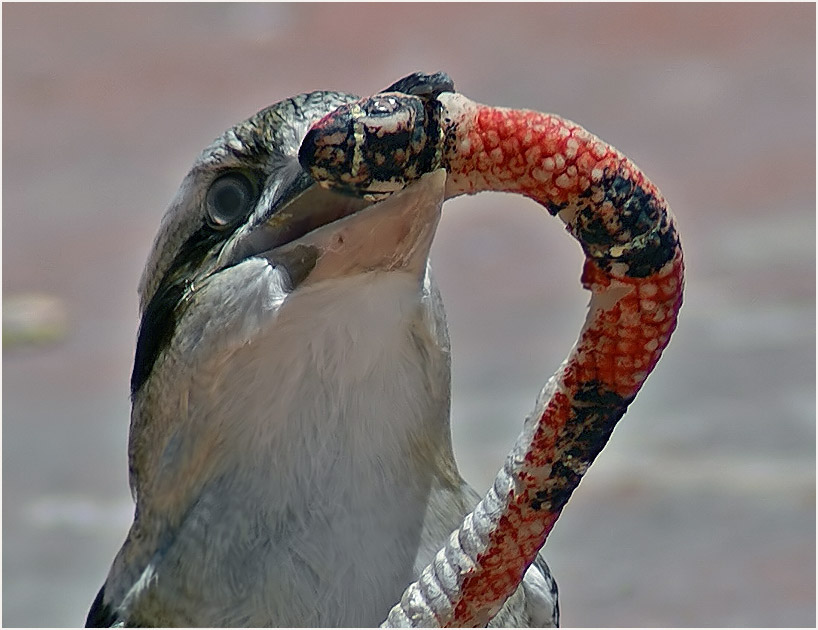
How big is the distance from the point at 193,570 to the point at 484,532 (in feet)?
2.54

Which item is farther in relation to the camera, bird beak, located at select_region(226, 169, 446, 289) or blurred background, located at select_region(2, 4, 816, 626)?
blurred background, located at select_region(2, 4, 816, 626)

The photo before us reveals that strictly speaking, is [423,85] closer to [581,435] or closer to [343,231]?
[343,231]

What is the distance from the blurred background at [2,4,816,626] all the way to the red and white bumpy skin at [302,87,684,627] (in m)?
3.10

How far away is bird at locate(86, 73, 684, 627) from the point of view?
8.50 ft

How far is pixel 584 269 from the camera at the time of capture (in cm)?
227

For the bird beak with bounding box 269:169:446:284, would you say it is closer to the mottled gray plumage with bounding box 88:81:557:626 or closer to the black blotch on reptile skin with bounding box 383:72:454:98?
the mottled gray plumage with bounding box 88:81:557:626

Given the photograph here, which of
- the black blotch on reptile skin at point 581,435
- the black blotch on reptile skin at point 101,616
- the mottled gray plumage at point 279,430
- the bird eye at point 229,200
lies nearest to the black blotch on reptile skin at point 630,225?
the black blotch on reptile skin at point 581,435

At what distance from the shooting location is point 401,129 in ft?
6.97

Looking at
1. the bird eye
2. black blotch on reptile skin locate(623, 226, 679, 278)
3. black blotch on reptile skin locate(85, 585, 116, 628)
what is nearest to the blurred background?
black blotch on reptile skin locate(85, 585, 116, 628)

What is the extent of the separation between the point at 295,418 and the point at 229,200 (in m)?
0.43

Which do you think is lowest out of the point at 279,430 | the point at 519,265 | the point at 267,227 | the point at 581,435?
the point at 581,435

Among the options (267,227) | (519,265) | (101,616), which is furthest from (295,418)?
(519,265)

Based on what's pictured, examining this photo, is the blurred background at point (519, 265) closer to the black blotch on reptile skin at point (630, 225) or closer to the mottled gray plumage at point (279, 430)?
the mottled gray plumage at point (279, 430)

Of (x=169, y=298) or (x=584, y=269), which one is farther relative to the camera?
(x=169, y=298)
